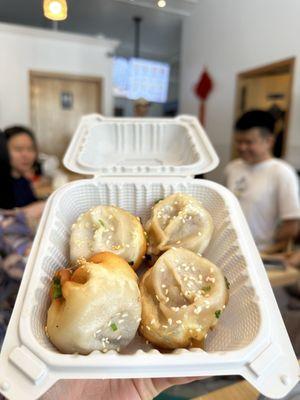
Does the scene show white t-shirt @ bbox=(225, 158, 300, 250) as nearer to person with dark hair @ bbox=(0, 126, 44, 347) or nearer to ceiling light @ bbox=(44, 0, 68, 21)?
person with dark hair @ bbox=(0, 126, 44, 347)

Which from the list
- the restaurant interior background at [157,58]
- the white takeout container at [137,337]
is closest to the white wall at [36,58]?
the restaurant interior background at [157,58]

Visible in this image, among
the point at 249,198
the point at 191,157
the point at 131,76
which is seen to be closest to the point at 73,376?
the point at 191,157

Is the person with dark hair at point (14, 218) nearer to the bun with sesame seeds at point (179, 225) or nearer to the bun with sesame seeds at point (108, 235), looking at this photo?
A: the bun with sesame seeds at point (108, 235)

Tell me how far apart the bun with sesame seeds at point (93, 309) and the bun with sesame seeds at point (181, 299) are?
0.13 feet

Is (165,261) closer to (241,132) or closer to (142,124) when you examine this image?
(142,124)

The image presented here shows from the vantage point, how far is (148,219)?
0.74 meters

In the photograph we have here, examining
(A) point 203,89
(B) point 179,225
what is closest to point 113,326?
(B) point 179,225

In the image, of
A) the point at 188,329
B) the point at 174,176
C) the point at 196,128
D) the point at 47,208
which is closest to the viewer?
the point at 188,329

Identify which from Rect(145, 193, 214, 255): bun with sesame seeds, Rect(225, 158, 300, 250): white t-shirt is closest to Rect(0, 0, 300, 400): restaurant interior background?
Rect(145, 193, 214, 255): bun with sesame seeds

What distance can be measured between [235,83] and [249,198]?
710 mm

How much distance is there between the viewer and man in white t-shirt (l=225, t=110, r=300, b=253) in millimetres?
1384

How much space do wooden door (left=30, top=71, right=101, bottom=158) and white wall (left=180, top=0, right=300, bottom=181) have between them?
32 centimetres

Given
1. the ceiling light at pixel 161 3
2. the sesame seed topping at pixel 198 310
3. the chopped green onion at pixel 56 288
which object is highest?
the ceiling light at pixel 161 3

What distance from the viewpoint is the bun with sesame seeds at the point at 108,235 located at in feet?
2.00
